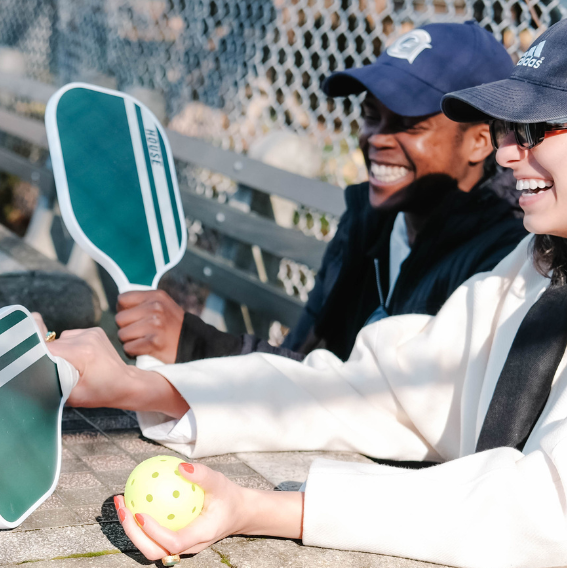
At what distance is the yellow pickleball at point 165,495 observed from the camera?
1.27m

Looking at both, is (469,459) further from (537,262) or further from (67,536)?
(67,536)

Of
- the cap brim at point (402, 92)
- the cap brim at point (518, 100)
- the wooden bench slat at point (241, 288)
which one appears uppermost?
the cap brim at point (518, 100)

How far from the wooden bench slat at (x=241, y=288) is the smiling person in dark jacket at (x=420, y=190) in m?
0.95

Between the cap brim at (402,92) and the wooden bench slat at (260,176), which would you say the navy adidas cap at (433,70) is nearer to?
the cap brim at (402,92)

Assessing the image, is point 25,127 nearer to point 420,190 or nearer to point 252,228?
point 252,228

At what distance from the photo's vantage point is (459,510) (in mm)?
1338

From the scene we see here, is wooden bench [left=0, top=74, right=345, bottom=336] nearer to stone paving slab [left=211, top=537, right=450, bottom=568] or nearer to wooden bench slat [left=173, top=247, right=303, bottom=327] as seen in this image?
wooden bench slat [left=173, top=247, right=303, bottom=327]

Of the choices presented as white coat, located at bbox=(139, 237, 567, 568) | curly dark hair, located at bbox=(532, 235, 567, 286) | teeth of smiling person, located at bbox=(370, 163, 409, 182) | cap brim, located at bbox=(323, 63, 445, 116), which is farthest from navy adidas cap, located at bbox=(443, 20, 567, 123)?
teeth of smiling person, located at bbox=(370, 163, 409, 182)

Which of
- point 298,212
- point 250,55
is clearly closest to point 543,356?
point 298,212

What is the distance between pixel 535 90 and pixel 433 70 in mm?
838

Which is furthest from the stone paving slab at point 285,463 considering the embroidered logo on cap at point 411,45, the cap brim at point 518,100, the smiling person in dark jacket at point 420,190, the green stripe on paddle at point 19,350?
the embroidered logo on cap at point 411,45

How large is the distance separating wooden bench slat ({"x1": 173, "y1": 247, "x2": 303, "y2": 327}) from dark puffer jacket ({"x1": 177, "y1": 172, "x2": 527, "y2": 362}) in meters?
0.66

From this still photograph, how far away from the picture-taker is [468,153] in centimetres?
237

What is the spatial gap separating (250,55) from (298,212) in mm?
947
